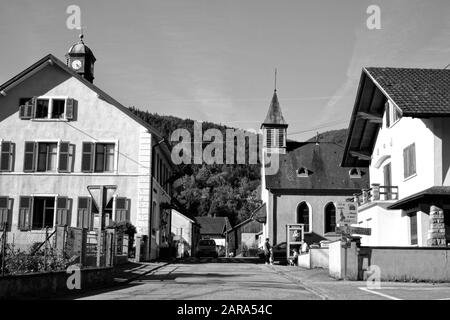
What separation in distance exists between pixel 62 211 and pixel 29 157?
12.4 ft

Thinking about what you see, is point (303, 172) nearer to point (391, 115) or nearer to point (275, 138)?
point (275, 138)

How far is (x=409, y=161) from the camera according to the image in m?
26.8

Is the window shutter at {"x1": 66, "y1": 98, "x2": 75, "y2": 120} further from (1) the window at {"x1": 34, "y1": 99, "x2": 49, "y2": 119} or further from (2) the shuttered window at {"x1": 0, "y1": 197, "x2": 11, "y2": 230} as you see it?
(2) the shuttered window at {"x1": 0, "y1": 197, "x2": 11, "y2": 230}

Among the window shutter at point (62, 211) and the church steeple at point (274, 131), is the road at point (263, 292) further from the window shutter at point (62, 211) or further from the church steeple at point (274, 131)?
the church steeple at point (274, 131)

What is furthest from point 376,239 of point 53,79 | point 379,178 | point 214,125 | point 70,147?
point 214,125

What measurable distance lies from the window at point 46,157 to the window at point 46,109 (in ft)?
5.38

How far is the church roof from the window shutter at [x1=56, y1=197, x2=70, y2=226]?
849 inches

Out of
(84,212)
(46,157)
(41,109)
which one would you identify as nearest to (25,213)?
(84,212)

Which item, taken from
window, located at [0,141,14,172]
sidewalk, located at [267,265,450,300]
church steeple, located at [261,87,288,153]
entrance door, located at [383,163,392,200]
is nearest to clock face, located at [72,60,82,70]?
window, located at [0,141,14,172]

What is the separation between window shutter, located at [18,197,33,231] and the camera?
113 feet

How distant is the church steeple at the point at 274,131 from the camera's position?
5766cm

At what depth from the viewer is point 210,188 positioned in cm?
12675
